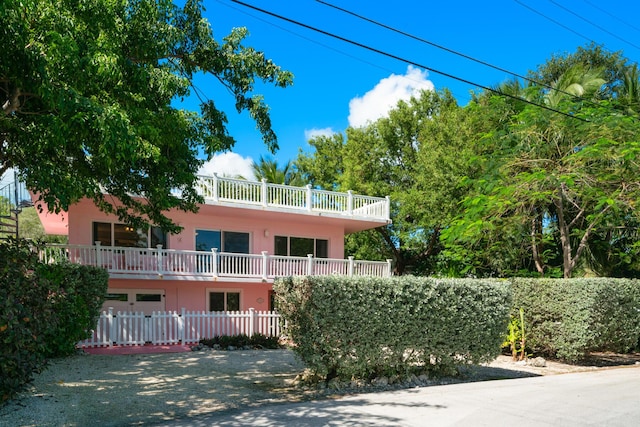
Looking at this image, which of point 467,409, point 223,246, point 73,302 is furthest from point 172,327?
point 467,409

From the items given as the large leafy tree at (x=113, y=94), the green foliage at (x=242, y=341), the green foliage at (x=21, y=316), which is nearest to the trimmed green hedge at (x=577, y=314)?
the green foliage at (x=242, y=341)

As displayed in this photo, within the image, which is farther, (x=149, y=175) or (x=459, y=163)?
(x=459, y=163)

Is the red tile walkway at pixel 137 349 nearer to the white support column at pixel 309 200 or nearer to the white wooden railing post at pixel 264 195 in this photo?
the white wooden railing post at pixel 264 195

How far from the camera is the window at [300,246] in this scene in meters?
21.9

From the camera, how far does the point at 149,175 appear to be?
11.8m

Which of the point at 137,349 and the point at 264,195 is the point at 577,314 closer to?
the point at 264,195

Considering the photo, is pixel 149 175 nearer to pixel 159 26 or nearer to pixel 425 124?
pixel 159 26

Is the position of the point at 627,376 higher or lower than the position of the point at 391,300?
lower

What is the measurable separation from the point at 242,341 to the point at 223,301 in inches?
206

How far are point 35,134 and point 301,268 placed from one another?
40.5 ft

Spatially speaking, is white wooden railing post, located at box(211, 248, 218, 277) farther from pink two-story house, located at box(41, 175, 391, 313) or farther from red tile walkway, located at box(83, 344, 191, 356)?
red tile walkway, located at box(83, 344, 191, 356)

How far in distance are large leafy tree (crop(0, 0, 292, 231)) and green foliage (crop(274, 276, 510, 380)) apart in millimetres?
4010

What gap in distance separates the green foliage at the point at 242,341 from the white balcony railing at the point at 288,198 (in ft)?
17.3

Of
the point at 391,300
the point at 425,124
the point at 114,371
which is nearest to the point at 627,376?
the point at 391,300
